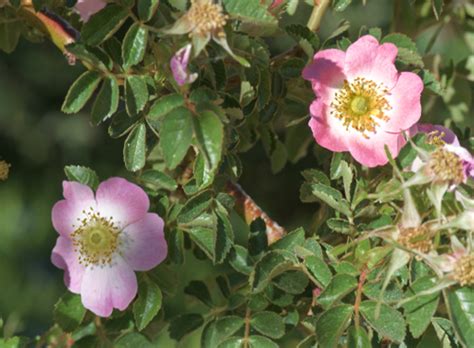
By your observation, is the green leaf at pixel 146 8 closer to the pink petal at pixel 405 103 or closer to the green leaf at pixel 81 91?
the green leaf at pixel 81 91

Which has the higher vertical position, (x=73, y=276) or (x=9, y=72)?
(x=73, y=276)

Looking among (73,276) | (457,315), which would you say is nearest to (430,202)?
(457,315)

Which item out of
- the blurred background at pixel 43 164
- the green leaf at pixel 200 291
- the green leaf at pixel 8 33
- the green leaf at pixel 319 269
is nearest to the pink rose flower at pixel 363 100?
the green leaf at pixel 319 269

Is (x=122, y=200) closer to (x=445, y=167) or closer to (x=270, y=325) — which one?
(x=270, y=325)

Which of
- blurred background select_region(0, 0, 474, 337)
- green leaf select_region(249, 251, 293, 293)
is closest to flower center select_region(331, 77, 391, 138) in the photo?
green leaf select_region(249, 251, 293, 293)

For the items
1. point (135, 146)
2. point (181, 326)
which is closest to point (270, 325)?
point (181, 326)

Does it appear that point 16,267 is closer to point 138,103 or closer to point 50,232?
point 50,232
